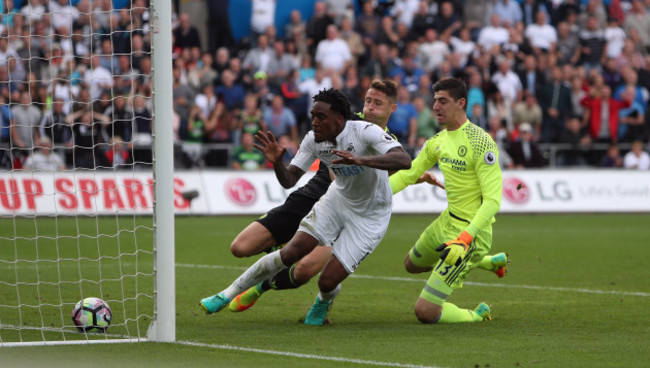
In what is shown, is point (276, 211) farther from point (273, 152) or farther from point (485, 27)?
point (485, 27)

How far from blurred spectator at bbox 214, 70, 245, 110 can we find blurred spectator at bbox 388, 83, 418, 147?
11.2 ft

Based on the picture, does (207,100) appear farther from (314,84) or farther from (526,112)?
(526,112)

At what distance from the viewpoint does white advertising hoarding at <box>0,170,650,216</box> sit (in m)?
20.4

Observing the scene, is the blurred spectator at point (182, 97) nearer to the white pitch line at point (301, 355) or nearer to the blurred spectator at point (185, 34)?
the blurred spectator at point (185, 34)

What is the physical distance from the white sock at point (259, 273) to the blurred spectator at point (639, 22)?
21.0 meters

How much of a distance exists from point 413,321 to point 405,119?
14.7 meters

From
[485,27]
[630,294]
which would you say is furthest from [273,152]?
[485,27]

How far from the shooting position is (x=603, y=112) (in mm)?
A: 25516

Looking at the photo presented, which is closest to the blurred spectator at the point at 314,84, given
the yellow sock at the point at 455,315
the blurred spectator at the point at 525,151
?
the blurred spectator at the point at 525,151

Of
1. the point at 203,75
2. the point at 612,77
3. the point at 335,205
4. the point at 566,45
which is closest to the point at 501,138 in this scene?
the point at 612,77

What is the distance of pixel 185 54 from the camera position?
77.2 feet

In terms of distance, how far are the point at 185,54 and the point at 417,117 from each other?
5403mm

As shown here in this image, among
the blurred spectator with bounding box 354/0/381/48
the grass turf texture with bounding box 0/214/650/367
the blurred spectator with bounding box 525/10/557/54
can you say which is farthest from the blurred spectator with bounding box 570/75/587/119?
the grass turf texture with bounding box 0/214/650/367

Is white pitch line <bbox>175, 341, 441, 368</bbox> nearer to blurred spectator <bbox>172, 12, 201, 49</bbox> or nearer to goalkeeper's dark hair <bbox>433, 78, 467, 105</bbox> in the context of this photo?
goalkeeper's dark hair <bbox>433, 78, 467, 105</bbox>
